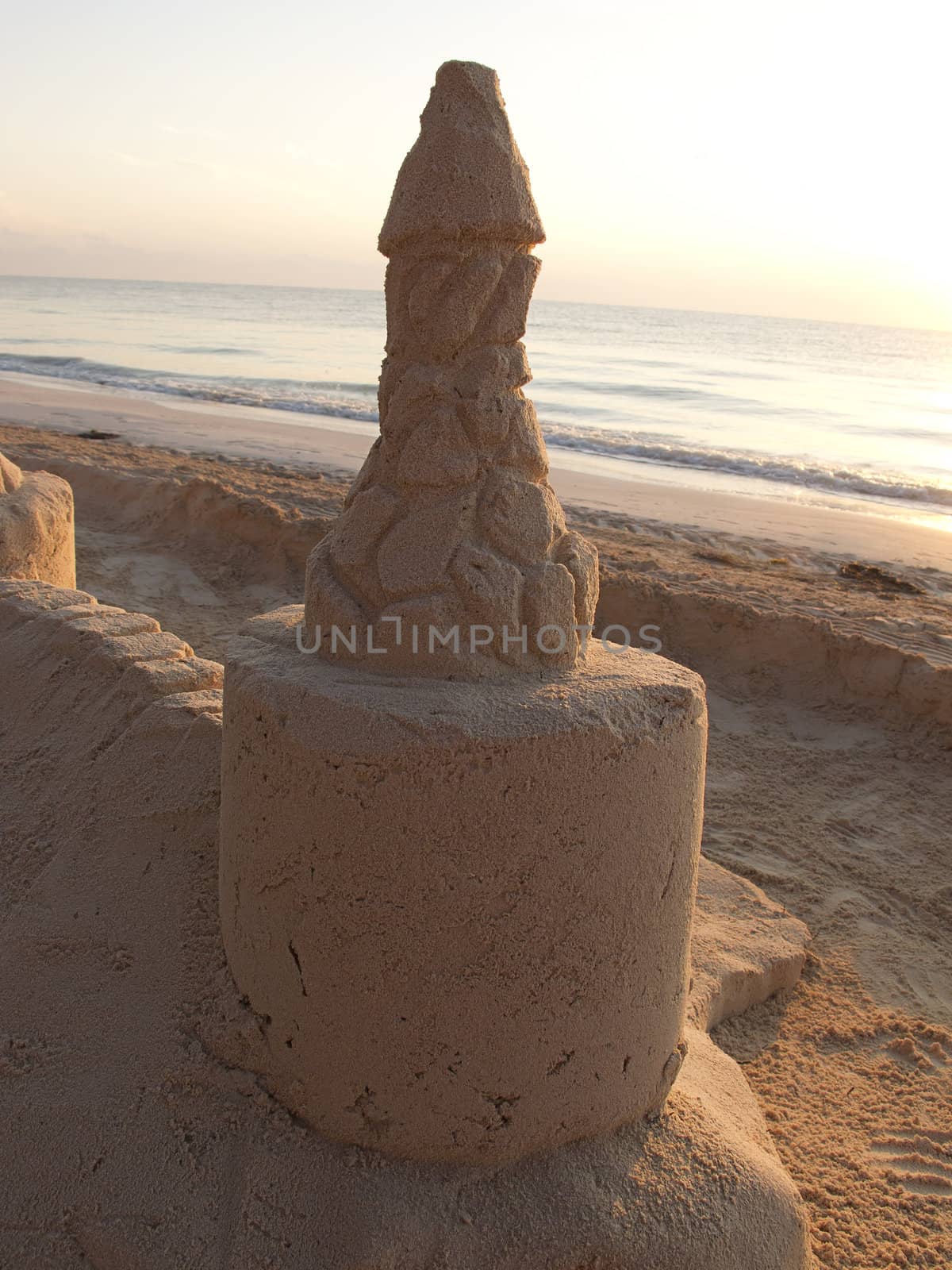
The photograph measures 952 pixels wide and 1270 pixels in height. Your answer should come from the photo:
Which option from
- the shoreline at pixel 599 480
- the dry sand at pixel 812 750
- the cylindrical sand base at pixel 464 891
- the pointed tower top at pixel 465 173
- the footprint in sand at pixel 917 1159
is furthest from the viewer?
the shoreline at pixel 599 480

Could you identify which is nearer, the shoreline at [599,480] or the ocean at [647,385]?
the shoreline at [599,480]

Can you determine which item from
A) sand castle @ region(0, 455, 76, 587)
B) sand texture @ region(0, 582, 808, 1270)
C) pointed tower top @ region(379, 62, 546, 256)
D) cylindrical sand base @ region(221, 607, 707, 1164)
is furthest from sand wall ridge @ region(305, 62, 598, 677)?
sand castle @ region(0, 455, 76, 587)

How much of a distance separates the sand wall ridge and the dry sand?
1.51m

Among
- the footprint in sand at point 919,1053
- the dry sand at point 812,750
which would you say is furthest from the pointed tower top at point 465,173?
the footprint in sand at point 919,1053

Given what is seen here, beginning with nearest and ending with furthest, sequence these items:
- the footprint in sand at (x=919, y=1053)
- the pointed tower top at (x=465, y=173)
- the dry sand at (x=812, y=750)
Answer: the pointed tower top at (x=465, y=173)
the dry sand at (x=812, y=750)
the footprint in sand at (x=919, y=1053)

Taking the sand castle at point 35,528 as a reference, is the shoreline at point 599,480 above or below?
below

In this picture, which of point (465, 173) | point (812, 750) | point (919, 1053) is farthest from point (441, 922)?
point (812, 750)

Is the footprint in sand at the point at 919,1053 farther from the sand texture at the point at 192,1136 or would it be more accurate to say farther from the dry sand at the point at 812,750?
the sand texture at the point at 192,1136

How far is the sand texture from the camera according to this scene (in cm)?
174

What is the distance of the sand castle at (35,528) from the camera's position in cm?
379

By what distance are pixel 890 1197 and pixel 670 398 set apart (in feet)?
58.8

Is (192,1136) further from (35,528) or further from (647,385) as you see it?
(647,385)

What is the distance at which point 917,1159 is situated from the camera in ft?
8.04

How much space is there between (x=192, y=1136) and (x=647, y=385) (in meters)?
20.5
